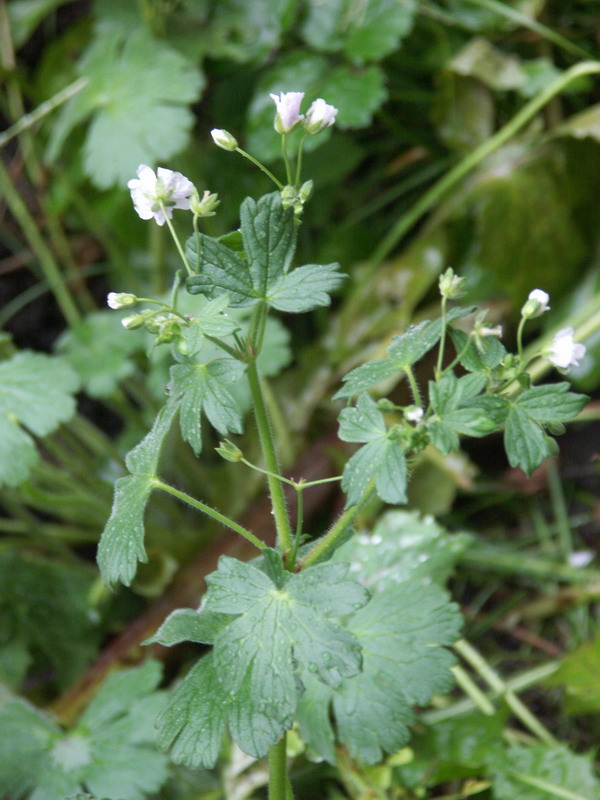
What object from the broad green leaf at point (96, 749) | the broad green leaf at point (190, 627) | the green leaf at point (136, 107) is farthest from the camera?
the green leaf at point (136, 107)

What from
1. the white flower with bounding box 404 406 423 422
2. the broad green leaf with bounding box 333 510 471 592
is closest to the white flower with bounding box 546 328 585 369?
the white flower with bounding box 404 406 423 422

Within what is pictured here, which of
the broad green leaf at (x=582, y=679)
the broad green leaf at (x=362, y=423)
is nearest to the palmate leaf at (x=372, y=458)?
the broad green leaf at (x=362, y=423)

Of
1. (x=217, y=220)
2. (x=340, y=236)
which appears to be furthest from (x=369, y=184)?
(x=217, y=220)

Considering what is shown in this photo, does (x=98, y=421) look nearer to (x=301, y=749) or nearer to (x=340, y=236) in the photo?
(x=340, y=236)

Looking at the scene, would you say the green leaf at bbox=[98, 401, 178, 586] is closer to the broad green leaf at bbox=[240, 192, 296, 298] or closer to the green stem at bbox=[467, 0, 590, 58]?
the broad green leaf at bbox=[240, 192, 296, 298]

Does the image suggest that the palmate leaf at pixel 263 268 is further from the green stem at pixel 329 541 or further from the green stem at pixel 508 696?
the green stem at pixel 508 696

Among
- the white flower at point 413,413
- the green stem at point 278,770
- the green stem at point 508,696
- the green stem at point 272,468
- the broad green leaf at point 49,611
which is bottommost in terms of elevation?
the green stem at point 508,696

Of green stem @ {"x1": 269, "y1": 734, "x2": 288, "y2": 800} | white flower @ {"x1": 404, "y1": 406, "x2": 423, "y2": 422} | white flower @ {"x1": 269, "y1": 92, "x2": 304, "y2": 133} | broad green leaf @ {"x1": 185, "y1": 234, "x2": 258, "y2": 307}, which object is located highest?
white flower @ {"x1": 269, "y1": 92, "x2": 304, "y2": 133}
